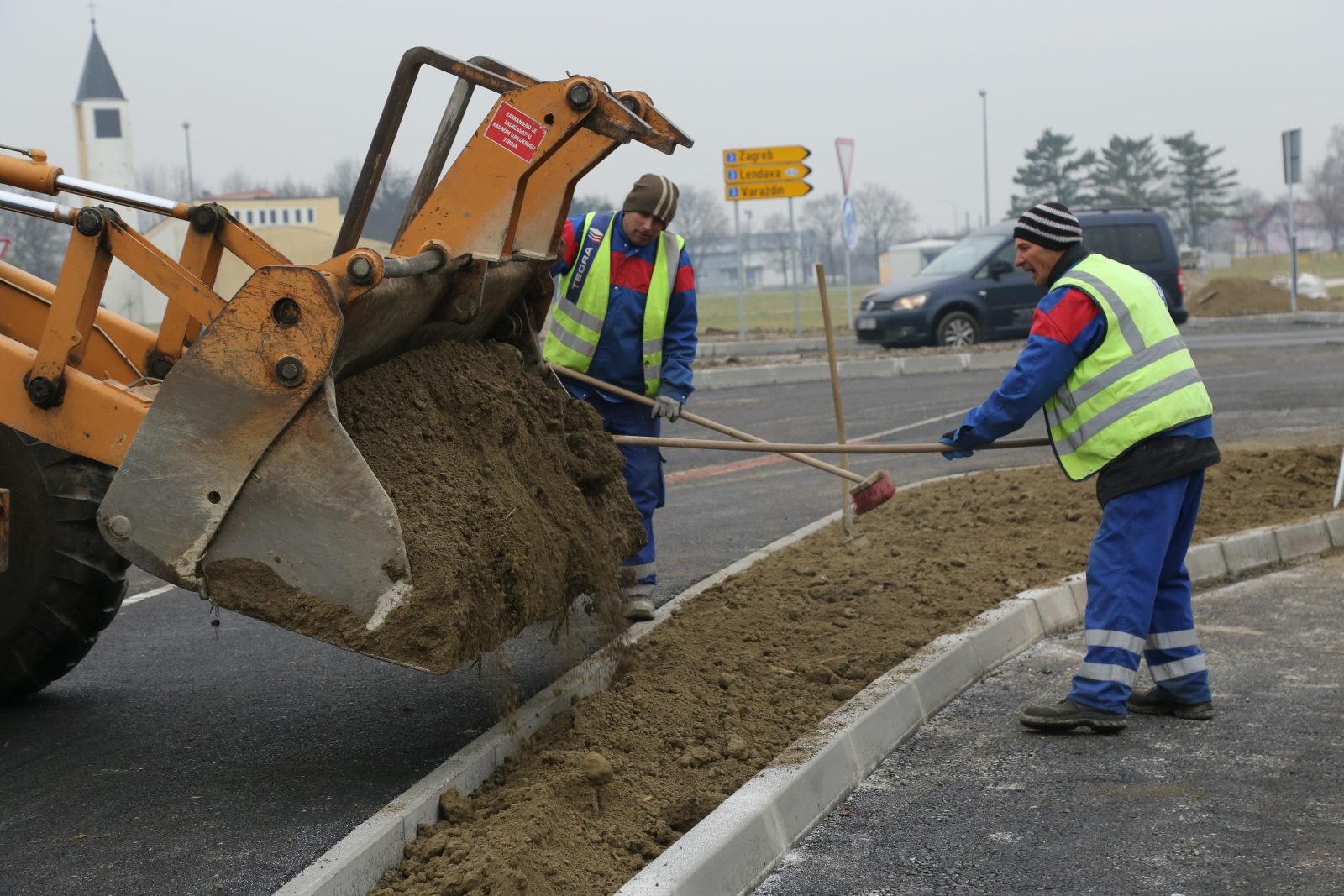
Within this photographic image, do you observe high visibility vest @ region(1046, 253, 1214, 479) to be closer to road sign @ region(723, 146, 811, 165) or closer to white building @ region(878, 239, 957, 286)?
road sign @ region(723, 146, 811, 165)

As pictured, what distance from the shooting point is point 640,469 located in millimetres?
6328

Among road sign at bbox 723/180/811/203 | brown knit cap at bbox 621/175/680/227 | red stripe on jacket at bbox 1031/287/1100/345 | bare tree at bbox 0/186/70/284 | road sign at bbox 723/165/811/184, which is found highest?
bare tree at bbox 0/186/70/284

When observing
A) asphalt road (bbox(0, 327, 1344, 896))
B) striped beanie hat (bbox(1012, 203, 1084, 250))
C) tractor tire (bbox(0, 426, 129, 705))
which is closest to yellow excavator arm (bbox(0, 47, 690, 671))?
tractor tire (bbox(0, 426, 129, 705))

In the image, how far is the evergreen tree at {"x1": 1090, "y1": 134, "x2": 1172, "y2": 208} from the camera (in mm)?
80750

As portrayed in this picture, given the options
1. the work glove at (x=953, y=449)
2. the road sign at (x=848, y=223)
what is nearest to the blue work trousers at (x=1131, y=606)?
the work glove at (x=953, y=449)

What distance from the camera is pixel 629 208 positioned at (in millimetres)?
6152

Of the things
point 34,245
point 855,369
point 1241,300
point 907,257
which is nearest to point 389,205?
point 34,245

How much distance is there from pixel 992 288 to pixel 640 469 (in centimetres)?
1554

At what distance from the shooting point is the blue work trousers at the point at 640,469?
629cm

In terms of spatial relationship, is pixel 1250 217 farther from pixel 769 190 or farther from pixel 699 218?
pixel 769 190

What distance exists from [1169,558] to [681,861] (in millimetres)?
2513

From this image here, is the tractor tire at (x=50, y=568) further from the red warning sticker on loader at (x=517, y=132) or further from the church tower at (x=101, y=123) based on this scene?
the church tower at (x=101, y=123)

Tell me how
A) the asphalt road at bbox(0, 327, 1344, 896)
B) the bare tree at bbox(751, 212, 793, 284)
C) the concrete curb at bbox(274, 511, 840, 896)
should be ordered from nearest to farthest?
the concrete curb at bbox(274, 511, 840, 896)
the asphalt road at bbox(0, 327, 1344, 896)
the bare tree at bbox(751, 212, 793, 284)

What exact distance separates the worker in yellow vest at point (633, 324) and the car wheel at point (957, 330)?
15001mm
